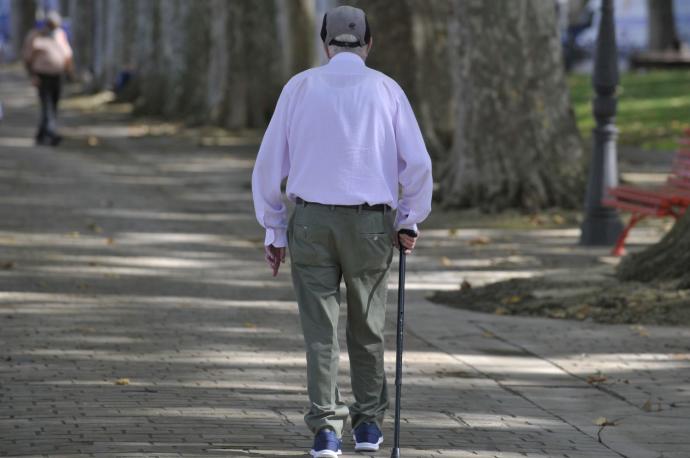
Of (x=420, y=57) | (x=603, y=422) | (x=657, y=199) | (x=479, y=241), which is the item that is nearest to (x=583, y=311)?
(x=657, y=199)

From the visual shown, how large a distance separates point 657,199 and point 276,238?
21.8 ft

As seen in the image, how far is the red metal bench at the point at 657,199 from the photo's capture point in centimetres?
1258

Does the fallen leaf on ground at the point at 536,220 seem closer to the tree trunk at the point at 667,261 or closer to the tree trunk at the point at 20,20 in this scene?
the tree trunk at the point at 667,261

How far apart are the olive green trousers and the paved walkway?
1.27 ft

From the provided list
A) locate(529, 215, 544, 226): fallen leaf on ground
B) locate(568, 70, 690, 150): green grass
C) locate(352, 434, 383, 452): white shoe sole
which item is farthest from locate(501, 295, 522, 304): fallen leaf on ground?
locate(568, 70, 690, 150): green grass

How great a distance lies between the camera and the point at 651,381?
844 cm

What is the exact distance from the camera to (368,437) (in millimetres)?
6637

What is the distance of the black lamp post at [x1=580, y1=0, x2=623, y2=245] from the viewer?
13.8 meters

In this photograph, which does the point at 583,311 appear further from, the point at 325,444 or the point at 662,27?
the point at 662,27

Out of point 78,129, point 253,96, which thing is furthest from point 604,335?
point 78,129

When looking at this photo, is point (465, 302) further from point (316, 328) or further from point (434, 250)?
point (316, 328)

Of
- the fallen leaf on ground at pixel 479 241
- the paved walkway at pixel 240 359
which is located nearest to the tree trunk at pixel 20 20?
the paved walkway at pixel 240 359

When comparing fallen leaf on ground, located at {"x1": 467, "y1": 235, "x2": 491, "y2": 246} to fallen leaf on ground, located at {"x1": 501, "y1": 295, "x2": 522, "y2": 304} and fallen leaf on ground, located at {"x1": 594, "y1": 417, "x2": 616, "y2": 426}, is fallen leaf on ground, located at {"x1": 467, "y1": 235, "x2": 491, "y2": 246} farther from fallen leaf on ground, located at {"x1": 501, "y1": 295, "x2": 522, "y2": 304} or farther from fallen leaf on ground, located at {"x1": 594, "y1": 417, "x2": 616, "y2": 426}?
fallen leaf on ground, located at {"x1": 594, "y1": 417, "x2": 616, "y2": 426}

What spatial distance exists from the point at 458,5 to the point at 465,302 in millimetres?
6132
